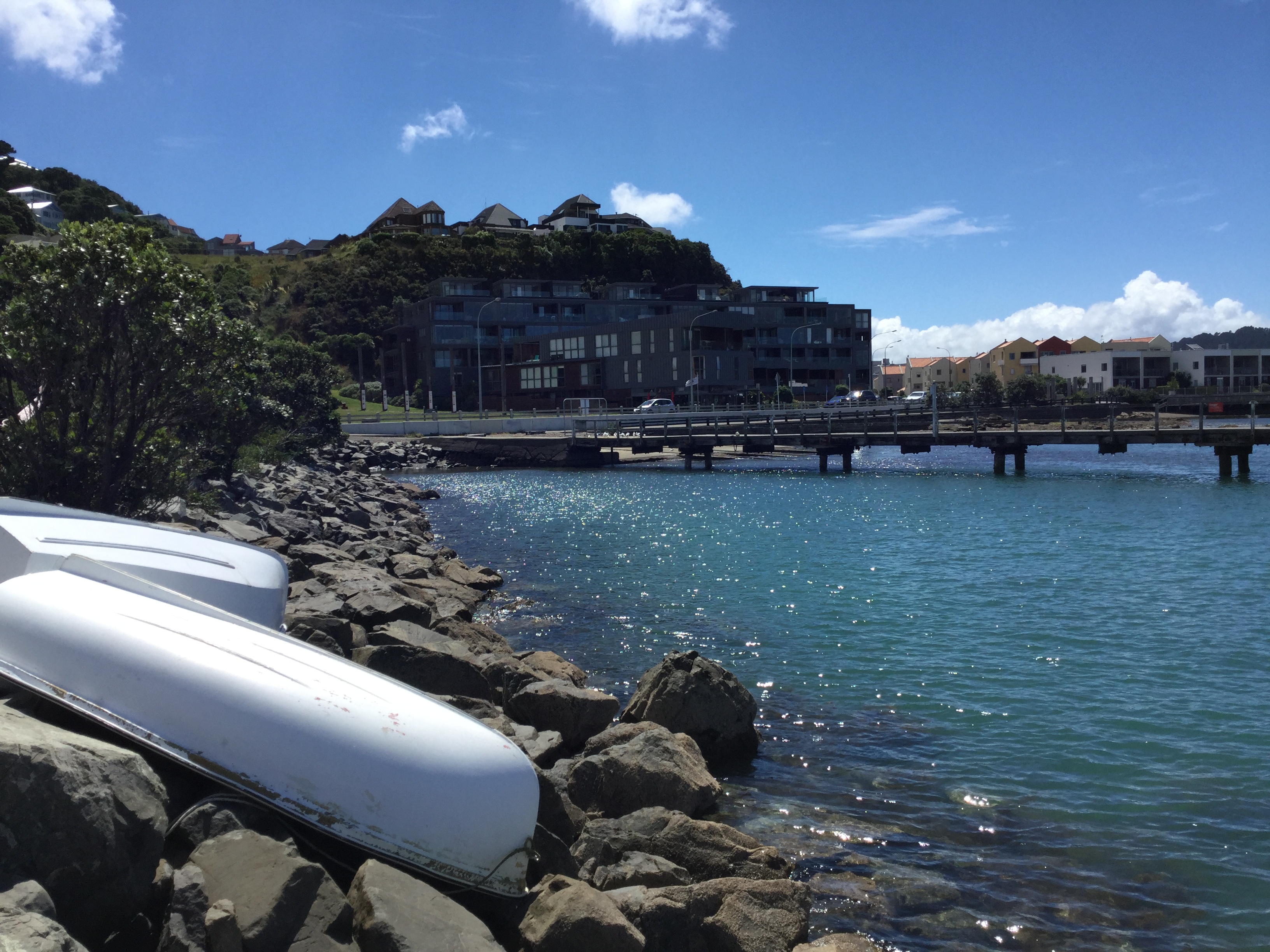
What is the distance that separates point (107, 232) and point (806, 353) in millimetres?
99506

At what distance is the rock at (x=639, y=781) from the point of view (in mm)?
8914

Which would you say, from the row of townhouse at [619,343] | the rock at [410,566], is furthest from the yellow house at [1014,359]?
the rock at [410,566]

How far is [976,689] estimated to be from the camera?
1403 centimetres

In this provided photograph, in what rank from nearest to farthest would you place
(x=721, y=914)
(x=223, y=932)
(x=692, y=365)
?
(x=223, y=932) < (x=721, y=914) < (x=692, y=365)

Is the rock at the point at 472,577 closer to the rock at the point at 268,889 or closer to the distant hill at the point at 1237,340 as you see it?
the rock at the point at 268,889

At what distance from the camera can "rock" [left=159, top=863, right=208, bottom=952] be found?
471 centimetres

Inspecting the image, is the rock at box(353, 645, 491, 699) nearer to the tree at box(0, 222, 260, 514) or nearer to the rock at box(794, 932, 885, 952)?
the rock at box(794, 932, 885, 952)

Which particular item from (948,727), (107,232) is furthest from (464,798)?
(107,232)

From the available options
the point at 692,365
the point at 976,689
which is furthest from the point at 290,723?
the point at 692,365

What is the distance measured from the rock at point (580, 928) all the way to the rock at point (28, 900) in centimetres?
260

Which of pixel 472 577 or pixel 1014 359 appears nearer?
pixel 472 577

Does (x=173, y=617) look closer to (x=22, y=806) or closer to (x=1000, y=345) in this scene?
(x=22, y=806)

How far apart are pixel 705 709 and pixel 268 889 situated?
21.9 ft

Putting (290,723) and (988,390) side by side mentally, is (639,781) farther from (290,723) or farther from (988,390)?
(988,390)
